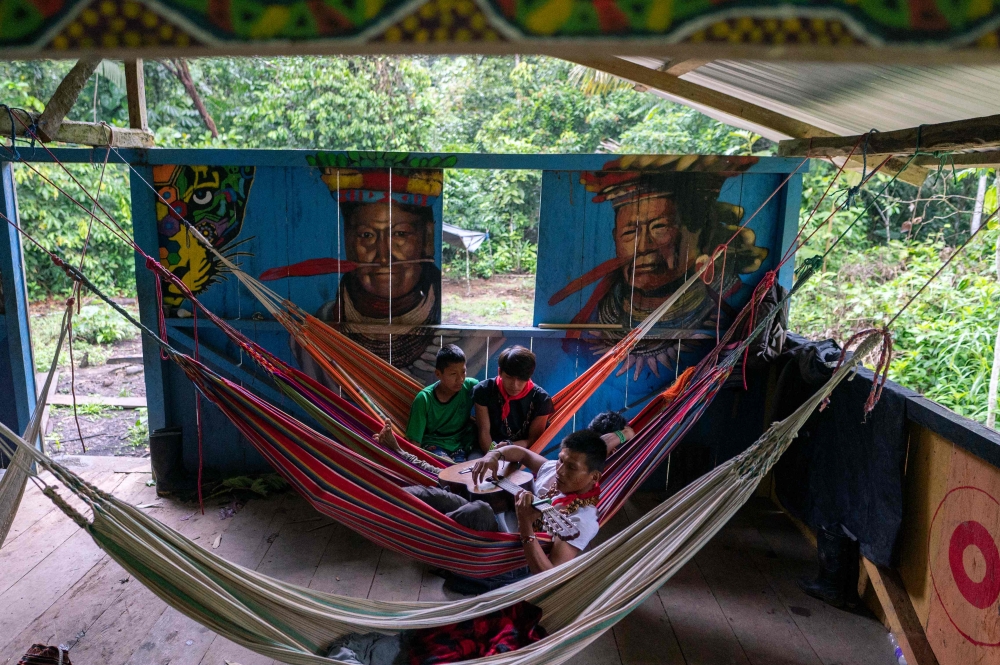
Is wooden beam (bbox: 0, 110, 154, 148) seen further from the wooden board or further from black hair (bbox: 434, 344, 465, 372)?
the wooden board

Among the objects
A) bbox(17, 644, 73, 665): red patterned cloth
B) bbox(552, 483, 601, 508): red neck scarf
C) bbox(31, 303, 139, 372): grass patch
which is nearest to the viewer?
bbox(17, 644, 73, 665): red patterned cloth

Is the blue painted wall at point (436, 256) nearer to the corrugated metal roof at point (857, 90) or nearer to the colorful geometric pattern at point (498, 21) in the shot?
the corrugated metal roof at point (857, 90)

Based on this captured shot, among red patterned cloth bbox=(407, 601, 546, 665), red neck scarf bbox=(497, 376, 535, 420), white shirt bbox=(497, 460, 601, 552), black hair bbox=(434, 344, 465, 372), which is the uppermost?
black hair bbox=(434, 344, 465, 372)

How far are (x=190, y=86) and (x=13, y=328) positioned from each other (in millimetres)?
3999

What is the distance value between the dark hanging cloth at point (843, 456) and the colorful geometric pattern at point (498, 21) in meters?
1.37

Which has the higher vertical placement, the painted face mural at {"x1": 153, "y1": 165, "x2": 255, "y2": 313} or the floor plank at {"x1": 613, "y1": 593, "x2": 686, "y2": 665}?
the painted face mural at {"x1": 153, "y1": 165, "x2": 255, "y2": 313}

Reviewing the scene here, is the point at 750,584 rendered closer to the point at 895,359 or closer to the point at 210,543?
the point at 210,543

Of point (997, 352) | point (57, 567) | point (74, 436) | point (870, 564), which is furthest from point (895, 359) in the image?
point (74, 436)

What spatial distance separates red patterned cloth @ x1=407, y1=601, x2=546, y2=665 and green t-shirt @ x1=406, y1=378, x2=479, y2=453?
0.86 m

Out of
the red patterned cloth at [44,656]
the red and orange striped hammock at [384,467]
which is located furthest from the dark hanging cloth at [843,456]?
the red patterned cloth at [44,656]

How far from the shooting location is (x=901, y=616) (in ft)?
6.02

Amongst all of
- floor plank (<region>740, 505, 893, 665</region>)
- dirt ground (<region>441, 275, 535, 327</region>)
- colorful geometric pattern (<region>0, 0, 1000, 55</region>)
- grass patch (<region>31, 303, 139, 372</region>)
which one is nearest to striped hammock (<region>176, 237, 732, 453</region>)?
floor plank (<region>740, 505, 893, 665</region>)

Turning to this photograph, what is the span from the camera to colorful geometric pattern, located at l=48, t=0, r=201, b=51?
0.65 metres

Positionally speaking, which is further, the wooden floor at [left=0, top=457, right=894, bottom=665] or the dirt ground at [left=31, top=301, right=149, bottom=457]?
the dirt ground at [left=31, top=301, right=149, bottom=457]
